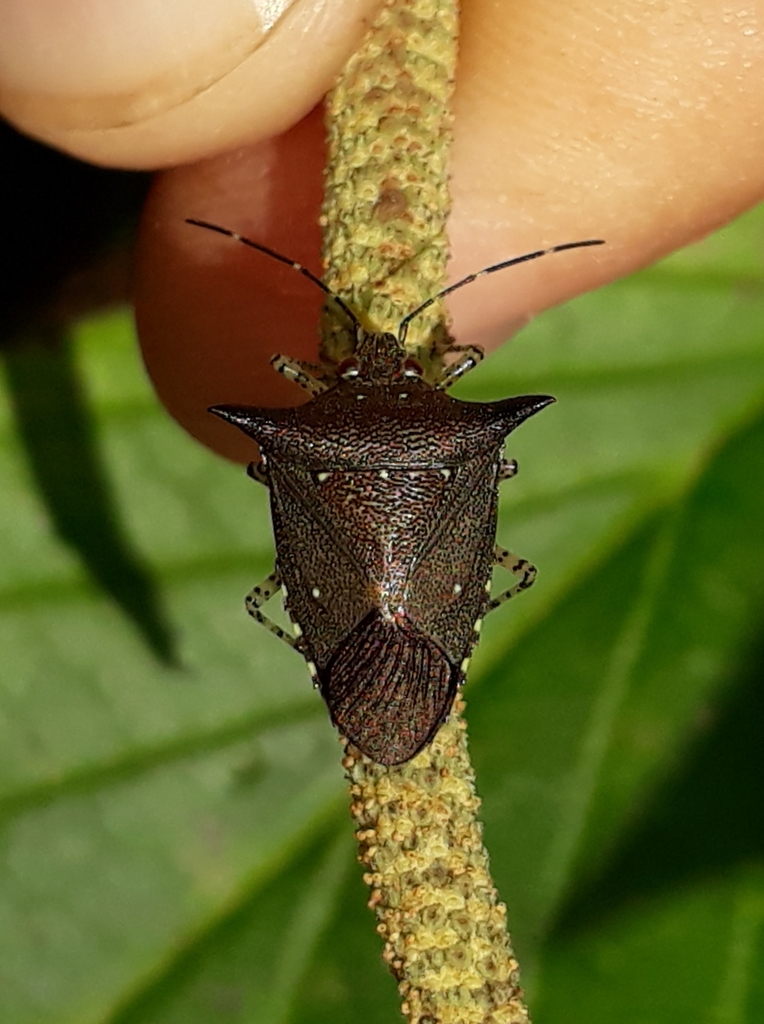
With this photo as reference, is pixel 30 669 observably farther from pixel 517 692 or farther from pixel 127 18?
pixel 127 18

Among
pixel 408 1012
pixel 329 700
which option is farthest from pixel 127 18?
pixel 408 1012

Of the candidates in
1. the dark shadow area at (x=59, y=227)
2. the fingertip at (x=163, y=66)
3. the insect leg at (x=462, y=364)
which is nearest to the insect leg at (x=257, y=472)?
the insect leg at (x=462, y=364)

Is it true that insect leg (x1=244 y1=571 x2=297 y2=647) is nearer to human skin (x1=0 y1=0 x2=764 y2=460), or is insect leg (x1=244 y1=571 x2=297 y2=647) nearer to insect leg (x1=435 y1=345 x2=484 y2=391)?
insect leg (x1=435 y1=345 x2=484 y2=391)

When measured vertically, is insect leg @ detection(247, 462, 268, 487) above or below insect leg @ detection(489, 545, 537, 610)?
above

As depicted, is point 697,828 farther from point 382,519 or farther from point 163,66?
point 163,66

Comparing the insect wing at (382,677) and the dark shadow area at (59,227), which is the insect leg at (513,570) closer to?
the insect wing at (382,677)

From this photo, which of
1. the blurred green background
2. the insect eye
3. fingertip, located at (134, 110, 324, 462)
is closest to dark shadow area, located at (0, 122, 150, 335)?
the blurred green background
